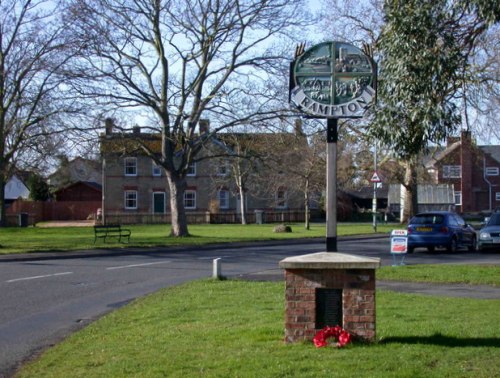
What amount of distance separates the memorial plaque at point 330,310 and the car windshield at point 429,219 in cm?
1923

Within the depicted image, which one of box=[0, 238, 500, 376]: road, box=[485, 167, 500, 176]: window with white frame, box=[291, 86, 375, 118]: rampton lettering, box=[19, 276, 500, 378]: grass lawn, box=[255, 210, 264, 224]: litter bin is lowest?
box=[0, 238, 500, 376]: road

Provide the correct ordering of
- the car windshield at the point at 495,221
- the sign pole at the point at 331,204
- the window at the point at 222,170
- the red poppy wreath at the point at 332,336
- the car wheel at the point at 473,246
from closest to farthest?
the red poppy wreath at the point at 332,336 < the sign pole at the point at 331,204 < the car windshield at the point at 495,221 < the car wheel at the point at 473,246 < the window at the point at 222,170

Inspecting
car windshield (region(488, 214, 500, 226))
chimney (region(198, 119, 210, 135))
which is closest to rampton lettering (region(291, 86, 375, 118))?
car windshield (region(488, 214, 500, 226))

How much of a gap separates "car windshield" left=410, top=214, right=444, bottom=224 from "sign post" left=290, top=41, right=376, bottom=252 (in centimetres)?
1749

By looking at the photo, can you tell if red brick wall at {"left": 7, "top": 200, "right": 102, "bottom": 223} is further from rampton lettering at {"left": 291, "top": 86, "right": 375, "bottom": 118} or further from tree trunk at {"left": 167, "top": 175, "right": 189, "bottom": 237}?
rampton lettering at {"left": 291, "top": 86, "right": 375, "bottom": 118}

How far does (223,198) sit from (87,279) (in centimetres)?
5317

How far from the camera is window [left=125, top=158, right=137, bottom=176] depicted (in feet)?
226

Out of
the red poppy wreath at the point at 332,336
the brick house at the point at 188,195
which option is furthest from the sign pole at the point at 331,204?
the brick house at the point at 188,195

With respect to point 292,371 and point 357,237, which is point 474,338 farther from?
point 357,237

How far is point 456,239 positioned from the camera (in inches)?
1064

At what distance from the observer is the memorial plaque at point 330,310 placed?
27.2ft

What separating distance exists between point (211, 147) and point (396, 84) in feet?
105

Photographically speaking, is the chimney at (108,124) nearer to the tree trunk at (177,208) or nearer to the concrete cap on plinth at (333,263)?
the tree trunk at (177,208)

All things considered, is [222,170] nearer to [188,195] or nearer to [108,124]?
[188,195]
